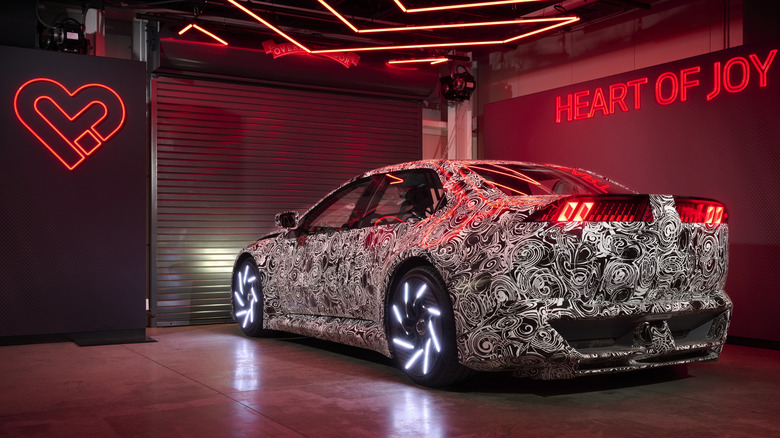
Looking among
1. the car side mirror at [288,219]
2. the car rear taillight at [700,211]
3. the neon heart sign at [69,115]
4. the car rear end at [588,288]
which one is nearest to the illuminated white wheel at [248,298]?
the car side mirror at [288,219]

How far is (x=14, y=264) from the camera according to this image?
265 inches

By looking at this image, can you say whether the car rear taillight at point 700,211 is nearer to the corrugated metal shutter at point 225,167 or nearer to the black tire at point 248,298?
the black tire at point 248,298

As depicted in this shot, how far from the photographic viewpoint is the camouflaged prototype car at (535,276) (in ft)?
12.9

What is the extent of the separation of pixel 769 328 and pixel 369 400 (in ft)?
13.4

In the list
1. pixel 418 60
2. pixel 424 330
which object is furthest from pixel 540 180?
pixel 418 60

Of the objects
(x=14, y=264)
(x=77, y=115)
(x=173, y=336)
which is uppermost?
(x=77, y=115)

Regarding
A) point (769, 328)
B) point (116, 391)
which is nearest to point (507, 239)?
point (116, 391)

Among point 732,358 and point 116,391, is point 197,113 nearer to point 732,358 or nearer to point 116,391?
point 116,391

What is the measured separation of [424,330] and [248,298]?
3107 mm

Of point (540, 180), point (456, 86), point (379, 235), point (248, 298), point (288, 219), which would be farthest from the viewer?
point (456, 86)

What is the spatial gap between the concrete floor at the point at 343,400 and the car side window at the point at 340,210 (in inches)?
41.1

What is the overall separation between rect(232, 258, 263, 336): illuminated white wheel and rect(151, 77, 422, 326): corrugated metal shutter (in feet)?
4.24

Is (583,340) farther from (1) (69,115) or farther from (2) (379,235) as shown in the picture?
(1) (69,115)

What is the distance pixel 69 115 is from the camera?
22.8 feet
